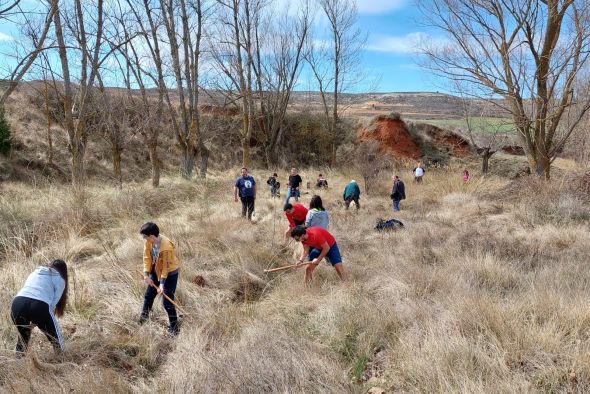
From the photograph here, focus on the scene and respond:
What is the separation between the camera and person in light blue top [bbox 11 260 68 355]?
167 inches

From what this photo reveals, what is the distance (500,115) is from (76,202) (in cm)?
1160

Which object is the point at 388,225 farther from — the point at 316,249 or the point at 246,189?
the point at 316,249

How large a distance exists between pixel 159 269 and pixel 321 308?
198 centimetres

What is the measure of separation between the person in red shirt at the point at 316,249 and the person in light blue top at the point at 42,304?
112 inches

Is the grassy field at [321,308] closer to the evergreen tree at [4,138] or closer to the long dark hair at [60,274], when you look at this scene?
the long dark hair at [60,274]

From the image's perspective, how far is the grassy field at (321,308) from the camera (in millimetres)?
3594

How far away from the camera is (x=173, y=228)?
919cm

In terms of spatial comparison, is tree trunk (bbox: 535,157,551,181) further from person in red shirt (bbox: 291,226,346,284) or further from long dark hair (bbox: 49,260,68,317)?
long dark hair (bbox: 49,260,68,317)

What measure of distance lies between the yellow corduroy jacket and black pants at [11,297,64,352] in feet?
3.83

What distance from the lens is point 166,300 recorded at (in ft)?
16.9

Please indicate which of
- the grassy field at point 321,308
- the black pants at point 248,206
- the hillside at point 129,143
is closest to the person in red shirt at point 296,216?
the grassy field at point 321,308

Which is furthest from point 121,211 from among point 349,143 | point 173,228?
point 349,143

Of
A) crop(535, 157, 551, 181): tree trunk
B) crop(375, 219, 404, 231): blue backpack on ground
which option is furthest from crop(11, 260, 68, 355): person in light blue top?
crop(535, 157, 551, 181): tree trunk

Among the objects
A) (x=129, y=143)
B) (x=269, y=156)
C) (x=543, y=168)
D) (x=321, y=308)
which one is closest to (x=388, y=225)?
(x=321, y=308)
